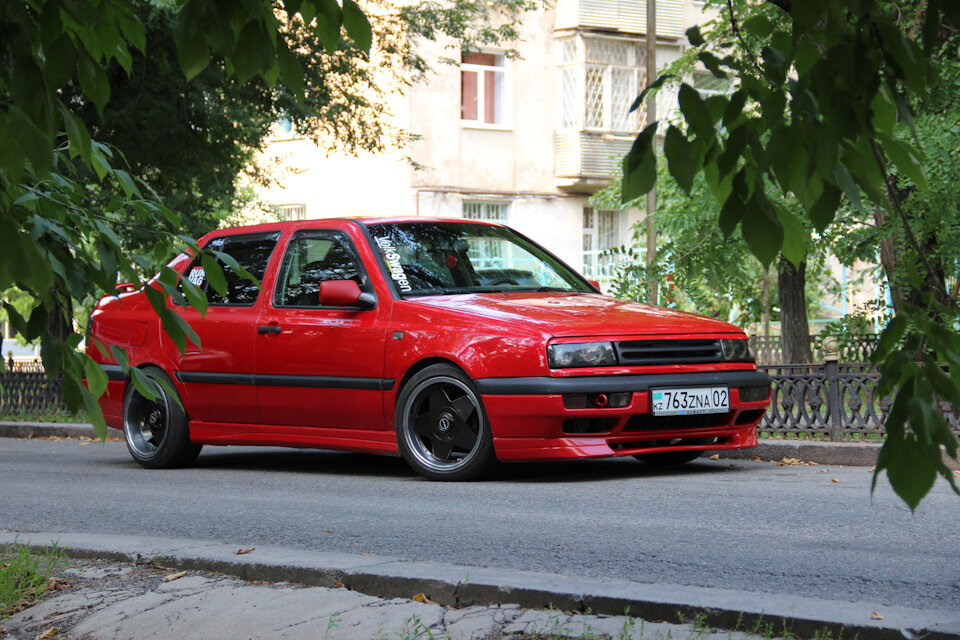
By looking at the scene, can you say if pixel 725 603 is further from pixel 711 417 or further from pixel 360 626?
pixel 711 417

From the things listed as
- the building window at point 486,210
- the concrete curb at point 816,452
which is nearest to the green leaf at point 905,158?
the concrete curb at point 816,452

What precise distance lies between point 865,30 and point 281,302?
26.0 ft

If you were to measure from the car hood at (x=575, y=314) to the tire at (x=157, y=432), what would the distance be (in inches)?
93.3

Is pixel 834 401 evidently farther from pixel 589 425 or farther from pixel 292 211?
pixel 292 211

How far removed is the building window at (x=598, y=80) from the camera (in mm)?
35125

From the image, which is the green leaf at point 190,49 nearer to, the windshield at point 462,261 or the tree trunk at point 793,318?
the windshield at point 462,261

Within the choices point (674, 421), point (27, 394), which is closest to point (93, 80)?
point (674, 421)

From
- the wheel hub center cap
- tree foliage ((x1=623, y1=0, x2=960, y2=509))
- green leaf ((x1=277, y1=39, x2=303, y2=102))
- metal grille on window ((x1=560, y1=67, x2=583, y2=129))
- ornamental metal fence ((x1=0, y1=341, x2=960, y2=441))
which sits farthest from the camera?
metal grille on window ((x1=560, y1=67, x2=583, y2=129))

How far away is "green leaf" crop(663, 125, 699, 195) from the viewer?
2393mm

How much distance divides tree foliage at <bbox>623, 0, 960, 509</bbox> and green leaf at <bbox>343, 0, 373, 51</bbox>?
30.2 inches

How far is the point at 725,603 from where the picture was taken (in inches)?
169

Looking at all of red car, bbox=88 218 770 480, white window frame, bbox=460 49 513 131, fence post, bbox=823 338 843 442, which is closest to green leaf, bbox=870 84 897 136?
red car, bbox=88 218 770 480

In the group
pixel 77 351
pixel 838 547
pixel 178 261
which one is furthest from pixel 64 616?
pixel 178 261

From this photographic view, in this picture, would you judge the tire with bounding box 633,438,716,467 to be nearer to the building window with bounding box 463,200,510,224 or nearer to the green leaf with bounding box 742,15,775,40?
the green leaf with bounding box 742,15,775,40
